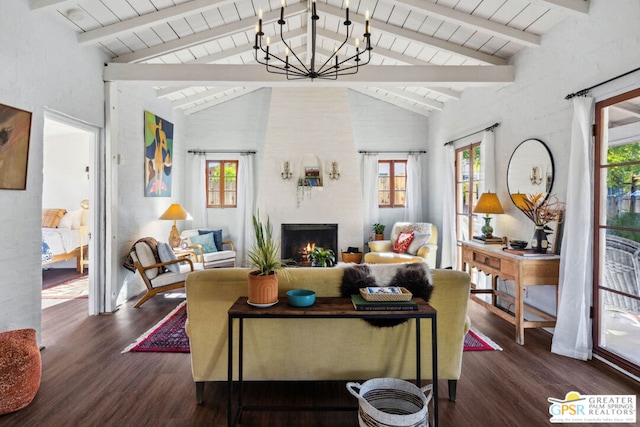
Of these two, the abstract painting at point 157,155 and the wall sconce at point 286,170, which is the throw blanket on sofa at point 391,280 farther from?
the wall sconce at point 286,170

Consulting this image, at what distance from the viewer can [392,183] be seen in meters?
6.96

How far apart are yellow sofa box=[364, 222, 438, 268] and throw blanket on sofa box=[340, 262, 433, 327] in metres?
3.21

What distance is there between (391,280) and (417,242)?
12.1 ft

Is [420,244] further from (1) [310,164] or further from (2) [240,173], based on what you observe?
(2) [240,173]

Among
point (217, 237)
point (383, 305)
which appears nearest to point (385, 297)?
point (383, 305)

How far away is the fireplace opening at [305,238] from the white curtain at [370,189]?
2.51ft

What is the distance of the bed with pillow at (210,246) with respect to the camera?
5.57m

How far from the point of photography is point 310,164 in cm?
644

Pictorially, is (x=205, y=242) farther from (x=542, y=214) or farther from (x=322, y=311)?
(x=542, y=214)

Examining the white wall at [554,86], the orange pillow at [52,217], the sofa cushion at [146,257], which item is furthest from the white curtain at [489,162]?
the orange pillow at [52,217]

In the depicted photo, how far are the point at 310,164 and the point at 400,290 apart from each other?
465 cm

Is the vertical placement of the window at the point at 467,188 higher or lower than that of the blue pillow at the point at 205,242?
higher

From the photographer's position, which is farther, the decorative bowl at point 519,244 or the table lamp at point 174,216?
the table lamp at point 174,216

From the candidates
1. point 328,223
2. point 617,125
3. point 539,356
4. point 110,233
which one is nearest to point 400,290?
point 539,356
